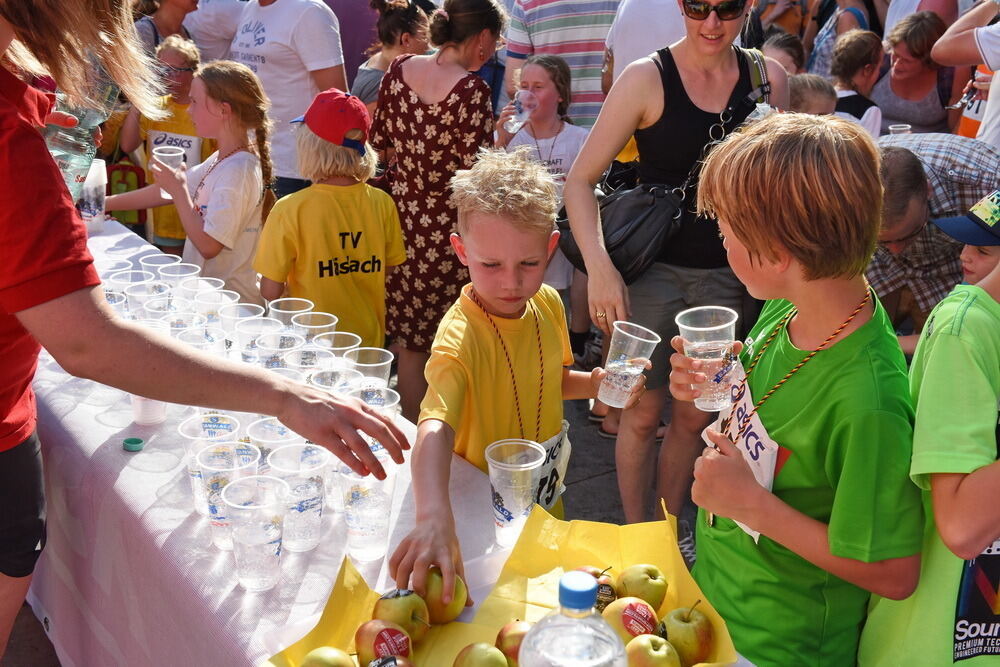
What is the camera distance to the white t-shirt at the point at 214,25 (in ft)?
20.2

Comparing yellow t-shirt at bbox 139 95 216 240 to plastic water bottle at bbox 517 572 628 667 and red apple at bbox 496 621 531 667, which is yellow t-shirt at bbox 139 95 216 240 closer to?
red apple at bbox 496 621 531 667

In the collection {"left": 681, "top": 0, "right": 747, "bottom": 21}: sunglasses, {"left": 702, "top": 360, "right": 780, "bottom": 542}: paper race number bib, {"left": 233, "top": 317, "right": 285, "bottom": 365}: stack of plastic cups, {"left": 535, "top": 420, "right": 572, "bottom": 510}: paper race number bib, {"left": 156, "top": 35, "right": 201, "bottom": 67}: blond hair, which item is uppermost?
{"left": 681, "top": 0, "right": 747, "bottom": 21}: sunglasses

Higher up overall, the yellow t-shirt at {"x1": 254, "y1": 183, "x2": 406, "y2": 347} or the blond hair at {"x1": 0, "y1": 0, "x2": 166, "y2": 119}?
the blond hair at {"x1": 0, "y1": 0, "x2": 166, "y2": 119}

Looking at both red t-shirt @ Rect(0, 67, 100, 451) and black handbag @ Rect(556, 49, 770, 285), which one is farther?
black handbag @ Rect(556, 49, 770, 285)

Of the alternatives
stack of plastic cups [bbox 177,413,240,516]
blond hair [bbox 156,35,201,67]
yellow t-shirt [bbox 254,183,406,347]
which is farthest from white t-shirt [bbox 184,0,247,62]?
stack of plastic cups [bbox 177,413,240,516]

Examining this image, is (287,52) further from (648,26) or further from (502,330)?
(502,330)

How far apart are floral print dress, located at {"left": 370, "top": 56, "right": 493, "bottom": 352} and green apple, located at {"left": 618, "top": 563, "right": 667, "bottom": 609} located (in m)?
3.02

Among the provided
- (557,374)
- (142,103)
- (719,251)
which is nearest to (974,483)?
(557,374)

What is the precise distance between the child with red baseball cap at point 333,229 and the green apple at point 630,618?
8.19ft

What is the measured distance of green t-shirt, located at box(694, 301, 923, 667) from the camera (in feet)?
5.46

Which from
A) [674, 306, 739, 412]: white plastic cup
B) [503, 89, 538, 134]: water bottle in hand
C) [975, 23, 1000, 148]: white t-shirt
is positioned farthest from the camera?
[503, 89, 538, 134]: water bottle in hand

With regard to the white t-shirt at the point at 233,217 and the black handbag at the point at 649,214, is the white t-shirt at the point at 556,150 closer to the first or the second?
the white t-shirt at the point at 233,217

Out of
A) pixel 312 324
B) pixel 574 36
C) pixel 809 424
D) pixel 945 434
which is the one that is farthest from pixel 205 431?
pixel 574 36

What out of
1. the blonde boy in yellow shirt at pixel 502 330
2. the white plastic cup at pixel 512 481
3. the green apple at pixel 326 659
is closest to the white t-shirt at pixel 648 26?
the blonde boy in yellow shirt at pixel 502 330
